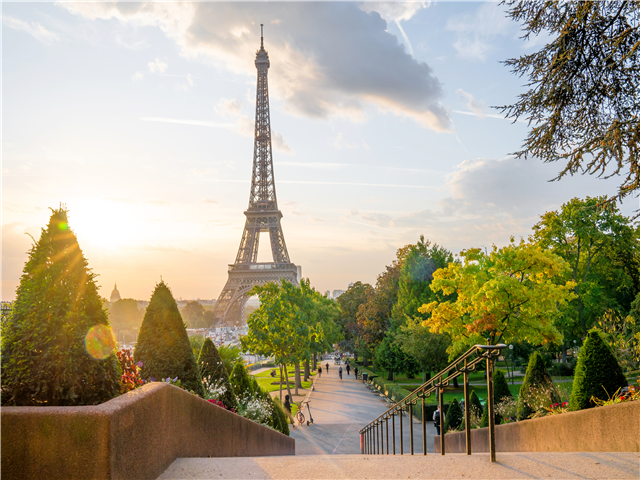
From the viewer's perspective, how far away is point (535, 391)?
33.2 feet

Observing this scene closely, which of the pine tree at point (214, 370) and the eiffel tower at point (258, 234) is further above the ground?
the eiffel tower at point (258, 234)

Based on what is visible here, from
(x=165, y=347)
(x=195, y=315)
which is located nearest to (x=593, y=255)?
(x=165, y=347)

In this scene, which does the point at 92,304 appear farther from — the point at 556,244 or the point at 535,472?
the point at 556,244

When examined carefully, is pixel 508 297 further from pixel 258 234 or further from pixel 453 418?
pixel 258 234

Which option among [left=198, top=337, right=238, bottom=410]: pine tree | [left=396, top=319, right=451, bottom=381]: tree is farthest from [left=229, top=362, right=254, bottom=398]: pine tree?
[left=396, top=319, right=451, bottom=381]: tree

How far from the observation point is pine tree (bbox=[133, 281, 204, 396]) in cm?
835

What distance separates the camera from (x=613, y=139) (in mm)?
7605

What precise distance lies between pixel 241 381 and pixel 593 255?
34206 millimetres

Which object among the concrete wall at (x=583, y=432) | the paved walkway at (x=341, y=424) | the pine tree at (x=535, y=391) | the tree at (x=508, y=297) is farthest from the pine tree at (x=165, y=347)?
the tree at (x=508, y=297)

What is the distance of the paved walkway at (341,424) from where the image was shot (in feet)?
55.8

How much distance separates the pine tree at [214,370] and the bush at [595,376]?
283 inches

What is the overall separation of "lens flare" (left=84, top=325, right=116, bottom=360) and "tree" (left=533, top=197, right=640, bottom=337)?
1463 inches

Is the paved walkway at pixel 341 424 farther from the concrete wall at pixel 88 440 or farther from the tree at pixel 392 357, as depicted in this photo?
the concrete wall at pixel 88 440

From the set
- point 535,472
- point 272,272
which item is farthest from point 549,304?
point 272,272
